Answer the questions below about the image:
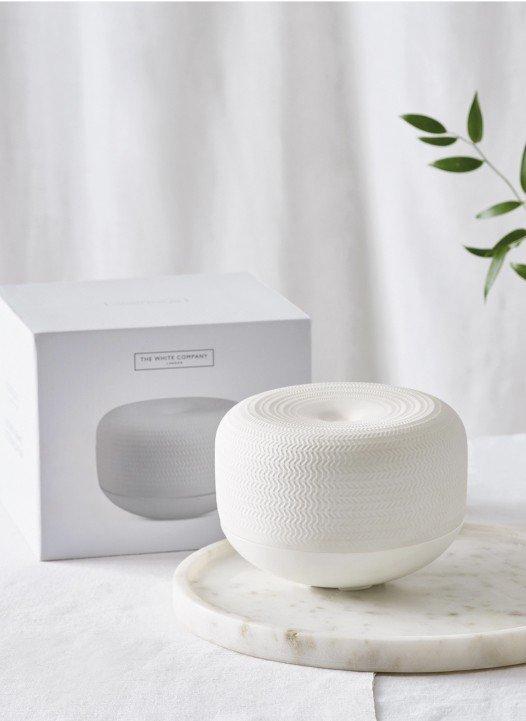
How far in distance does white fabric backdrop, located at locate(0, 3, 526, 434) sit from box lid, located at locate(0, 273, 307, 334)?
53cm

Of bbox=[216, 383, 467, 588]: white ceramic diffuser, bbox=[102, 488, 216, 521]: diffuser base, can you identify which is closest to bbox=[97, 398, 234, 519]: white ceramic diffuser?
bbox=[102, 488, 216, 521]: diffuser base

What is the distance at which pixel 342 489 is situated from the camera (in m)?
0.60

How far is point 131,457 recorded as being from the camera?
767mm

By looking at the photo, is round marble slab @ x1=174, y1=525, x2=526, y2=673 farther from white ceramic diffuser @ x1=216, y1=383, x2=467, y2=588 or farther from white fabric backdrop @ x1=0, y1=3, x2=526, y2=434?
white fabric backdrop @ x1=0, y1=3, x2=526, y2=434

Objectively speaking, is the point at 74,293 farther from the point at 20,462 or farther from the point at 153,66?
the point at 153,66

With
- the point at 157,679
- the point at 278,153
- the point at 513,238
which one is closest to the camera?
the point at 157,679

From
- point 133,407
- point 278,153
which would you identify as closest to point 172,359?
point 133,407

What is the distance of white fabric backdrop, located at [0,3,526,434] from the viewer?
4.57ft

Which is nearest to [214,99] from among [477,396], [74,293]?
[477,396]

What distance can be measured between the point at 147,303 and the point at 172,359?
8 cm

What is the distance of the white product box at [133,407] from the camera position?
2.51 ft

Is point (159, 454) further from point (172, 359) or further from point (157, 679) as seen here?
point (157, 679)

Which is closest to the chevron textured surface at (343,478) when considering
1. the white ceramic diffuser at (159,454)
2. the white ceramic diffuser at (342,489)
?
the white ceramic diffuser at (342,489)

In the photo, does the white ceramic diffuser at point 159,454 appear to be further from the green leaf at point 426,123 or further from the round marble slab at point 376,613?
the green leaf at point 426,123
